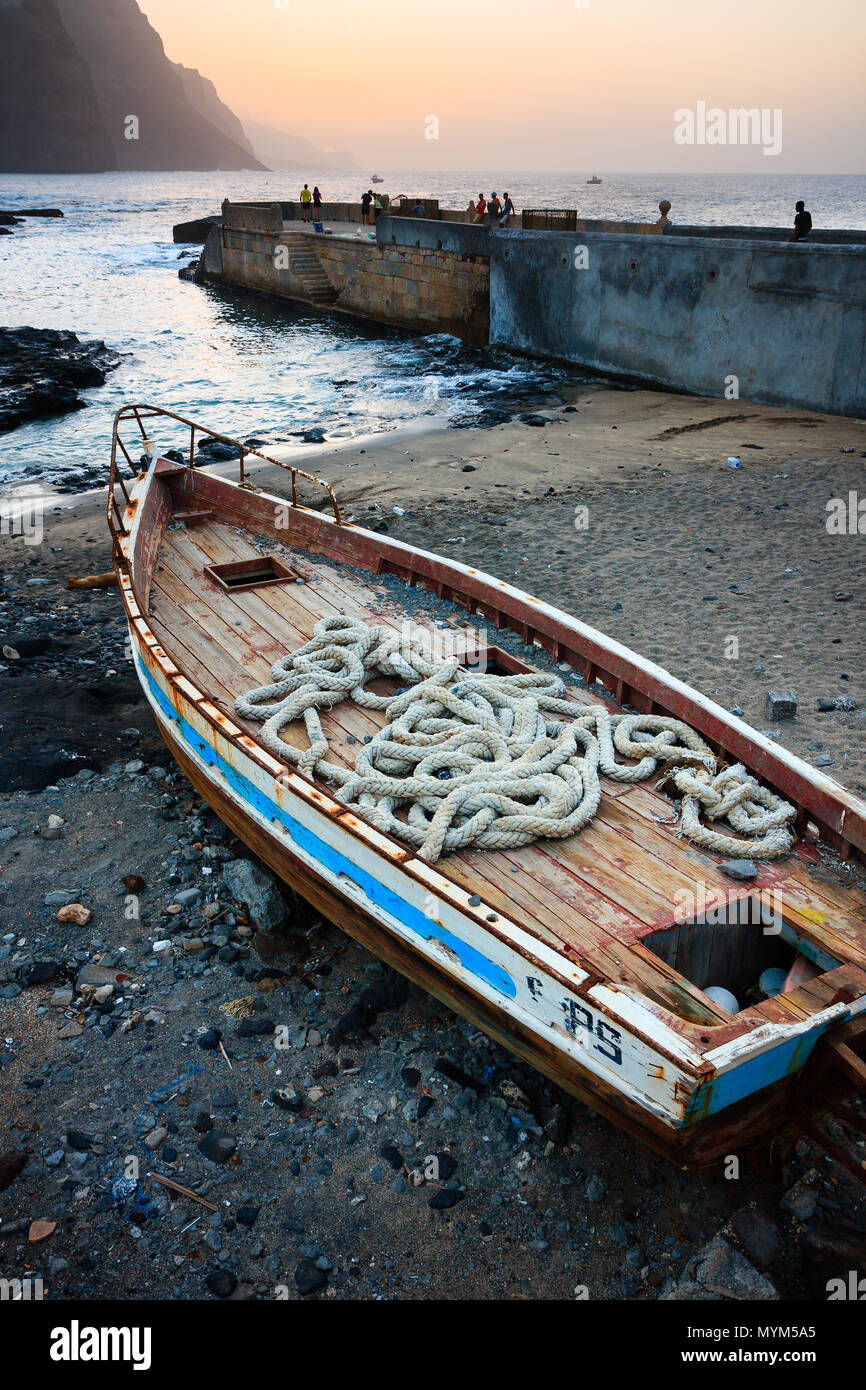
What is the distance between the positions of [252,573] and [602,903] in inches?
209

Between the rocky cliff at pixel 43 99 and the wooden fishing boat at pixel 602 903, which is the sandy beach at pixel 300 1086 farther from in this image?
the rocky cliff at pixel 43 99

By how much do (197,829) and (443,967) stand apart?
3130 mm

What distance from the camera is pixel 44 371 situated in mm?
24688

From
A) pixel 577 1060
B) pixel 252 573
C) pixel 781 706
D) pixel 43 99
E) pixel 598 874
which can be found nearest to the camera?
pixel 577 1060

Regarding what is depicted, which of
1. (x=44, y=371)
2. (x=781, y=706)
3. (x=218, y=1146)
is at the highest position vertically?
(x=44, y=371)

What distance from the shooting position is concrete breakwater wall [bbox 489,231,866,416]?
51.7 ft

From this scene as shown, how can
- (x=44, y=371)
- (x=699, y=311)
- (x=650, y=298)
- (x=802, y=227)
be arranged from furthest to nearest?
(x=44, y=371) → (x=650, y=298) → (x=802, y=227) → (x=699, y=311)

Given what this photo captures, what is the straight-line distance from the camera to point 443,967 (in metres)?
4.56

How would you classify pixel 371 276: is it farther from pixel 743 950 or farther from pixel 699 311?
pixel 743 950

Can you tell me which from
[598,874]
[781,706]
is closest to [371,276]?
[781,706]

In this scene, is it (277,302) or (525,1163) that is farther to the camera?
(277,302)

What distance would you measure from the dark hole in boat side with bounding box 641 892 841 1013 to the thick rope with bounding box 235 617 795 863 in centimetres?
44
